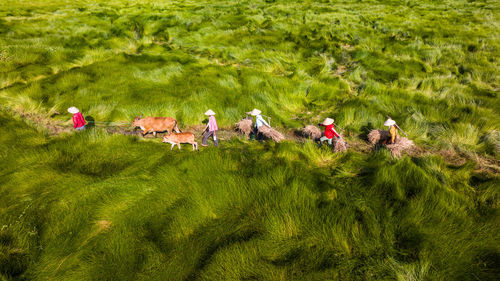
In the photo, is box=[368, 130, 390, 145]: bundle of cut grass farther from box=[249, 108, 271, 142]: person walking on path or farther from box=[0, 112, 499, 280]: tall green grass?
box=[249, 108, 271, 142]: person walking on path

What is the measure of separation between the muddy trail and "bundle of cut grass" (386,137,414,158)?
11 centimetres

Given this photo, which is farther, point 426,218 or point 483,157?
point 483,157

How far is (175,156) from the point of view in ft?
13.1

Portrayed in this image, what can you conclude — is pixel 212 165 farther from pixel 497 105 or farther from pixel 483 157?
pixel 497 105

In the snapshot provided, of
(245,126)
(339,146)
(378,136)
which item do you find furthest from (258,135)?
(378,136)

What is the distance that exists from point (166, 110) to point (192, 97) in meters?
0.88

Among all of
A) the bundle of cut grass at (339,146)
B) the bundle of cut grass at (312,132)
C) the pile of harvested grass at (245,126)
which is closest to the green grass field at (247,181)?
the bundle of cut grass at (339,146)

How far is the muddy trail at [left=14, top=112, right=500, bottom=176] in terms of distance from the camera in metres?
4.00

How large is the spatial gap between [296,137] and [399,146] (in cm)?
215

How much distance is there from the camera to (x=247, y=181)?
315 cm

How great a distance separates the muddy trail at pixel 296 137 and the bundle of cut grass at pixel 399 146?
11 cm

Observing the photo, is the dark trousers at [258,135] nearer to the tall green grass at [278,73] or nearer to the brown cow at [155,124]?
the tall green grass at [278,73]

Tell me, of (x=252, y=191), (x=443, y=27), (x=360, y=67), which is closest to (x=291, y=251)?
(x=252, y=191)

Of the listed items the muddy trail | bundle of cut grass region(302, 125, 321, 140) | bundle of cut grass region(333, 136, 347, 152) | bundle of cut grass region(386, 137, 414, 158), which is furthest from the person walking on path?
bundle of cut grass region(386, 137, 414, 158)
